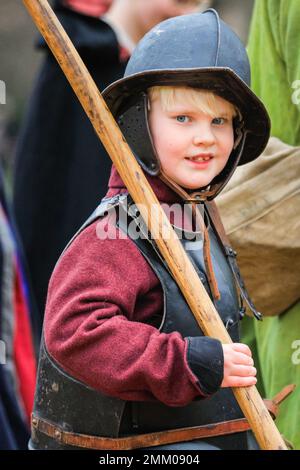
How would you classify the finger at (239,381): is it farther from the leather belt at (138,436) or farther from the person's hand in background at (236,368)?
the leather belt at (138,436)

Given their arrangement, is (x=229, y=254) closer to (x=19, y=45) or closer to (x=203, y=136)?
(x=203, y=136)

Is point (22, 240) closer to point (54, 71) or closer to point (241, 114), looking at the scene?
point (54, 71)

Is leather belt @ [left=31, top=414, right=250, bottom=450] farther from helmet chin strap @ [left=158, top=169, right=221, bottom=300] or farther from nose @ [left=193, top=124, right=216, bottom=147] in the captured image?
nose @ [left=193, top=124, right=216, bottom=147]

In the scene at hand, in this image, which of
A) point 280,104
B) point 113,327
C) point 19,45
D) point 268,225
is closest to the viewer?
point 113,327

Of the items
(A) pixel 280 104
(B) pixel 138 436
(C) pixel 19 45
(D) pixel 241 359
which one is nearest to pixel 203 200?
(D) pixel 241 359

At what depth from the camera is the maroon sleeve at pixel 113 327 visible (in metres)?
2.70

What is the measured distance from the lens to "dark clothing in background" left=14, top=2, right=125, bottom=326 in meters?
5.61

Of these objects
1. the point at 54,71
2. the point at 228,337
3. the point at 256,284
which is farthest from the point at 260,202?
the point at 54,71

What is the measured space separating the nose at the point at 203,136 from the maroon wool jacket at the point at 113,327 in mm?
262

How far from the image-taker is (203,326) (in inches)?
108

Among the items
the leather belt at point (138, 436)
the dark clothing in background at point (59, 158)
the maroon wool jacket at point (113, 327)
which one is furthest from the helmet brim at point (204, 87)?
the dark clothing in background at point (59, 158)

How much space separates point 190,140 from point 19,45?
10127 millimetres

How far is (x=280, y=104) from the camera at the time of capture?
3.59 meters

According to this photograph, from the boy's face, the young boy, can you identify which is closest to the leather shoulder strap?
the young boy
